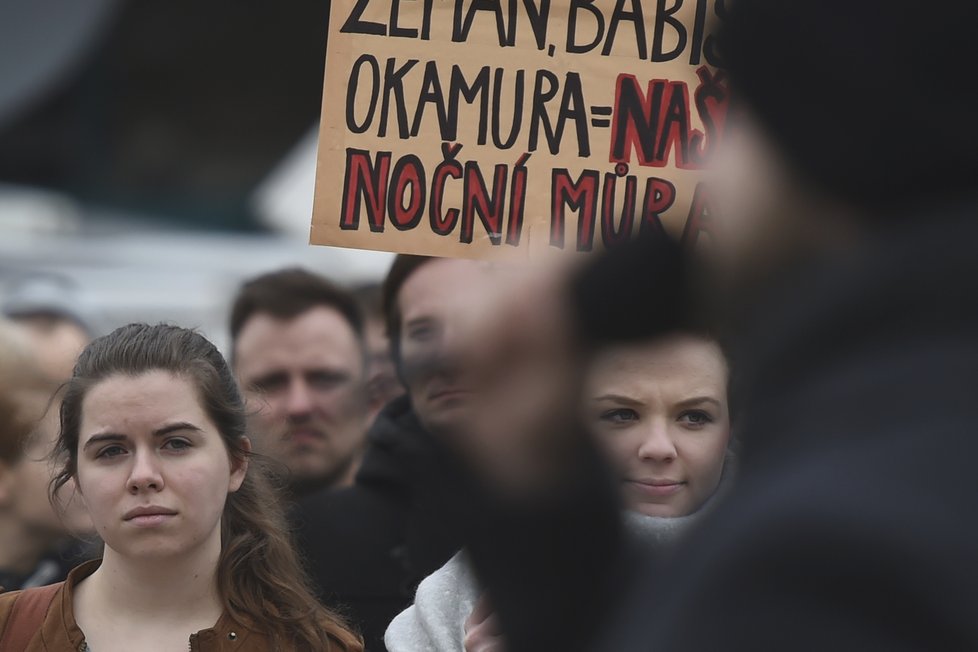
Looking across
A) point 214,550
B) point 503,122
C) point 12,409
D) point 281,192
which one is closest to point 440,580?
point 214,550

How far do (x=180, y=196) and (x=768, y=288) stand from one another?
2788 cm

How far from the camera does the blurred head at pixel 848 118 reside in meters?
1.28

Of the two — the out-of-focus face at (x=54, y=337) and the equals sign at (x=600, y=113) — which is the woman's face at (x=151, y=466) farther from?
the out-of-focus face at (x=54, y=337)

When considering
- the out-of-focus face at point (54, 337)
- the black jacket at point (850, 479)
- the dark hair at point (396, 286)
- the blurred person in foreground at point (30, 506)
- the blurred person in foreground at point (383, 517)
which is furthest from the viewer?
the out-of-focus face at point (54, 337)

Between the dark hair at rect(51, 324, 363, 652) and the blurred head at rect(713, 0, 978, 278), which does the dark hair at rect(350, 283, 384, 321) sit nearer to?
the dark hair at rect(51, 324, 363, 652)

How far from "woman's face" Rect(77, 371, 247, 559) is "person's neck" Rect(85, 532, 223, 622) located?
29 mm

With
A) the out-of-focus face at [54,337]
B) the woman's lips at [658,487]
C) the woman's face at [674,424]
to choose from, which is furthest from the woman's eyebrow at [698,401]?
the out-of-focus face at [54,337]

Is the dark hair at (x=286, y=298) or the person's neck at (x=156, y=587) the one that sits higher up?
the dark hair at (x=286, y=298)

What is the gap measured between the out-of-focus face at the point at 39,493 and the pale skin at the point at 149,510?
2.54 ft

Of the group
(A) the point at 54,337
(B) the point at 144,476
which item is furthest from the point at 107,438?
(A) the point at 54,337

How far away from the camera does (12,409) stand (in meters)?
3.95

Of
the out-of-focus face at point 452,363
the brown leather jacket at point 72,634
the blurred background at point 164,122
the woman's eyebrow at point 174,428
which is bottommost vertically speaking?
the brown leather jacket at point 72,634

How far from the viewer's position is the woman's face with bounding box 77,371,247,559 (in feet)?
9.55

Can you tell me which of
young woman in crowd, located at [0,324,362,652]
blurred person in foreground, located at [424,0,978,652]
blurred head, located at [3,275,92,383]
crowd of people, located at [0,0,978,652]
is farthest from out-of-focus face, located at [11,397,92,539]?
blurred person in foreground, located at [424,0,978,652]
